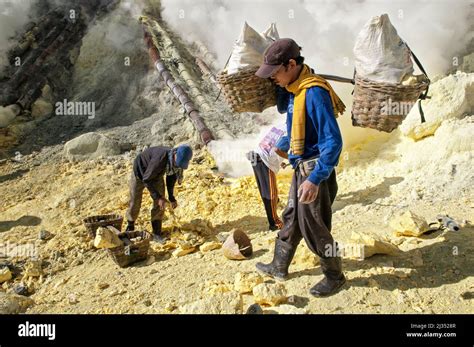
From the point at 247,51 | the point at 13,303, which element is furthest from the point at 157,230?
the point at 247,51

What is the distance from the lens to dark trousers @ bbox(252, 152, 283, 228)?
5.20 m

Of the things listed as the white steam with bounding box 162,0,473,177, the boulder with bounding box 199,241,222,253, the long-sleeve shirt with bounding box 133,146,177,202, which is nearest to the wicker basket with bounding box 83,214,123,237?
the long-sleeve shirt with bounding box 133,146,177,202

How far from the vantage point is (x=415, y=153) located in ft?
19.8

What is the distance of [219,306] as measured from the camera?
325 cm

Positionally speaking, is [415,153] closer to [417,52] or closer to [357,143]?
[357,143]

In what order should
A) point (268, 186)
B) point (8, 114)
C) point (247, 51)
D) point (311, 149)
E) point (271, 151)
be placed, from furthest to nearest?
point (8, 114), point (268, 186), point (271, 151), point (247, 51), point (311, 149)

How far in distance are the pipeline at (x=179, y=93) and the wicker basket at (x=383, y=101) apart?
495 cm

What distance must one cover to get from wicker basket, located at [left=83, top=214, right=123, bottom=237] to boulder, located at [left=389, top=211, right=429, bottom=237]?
3.42 m

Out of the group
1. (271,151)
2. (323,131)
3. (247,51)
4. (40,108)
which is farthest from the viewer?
(40,108)

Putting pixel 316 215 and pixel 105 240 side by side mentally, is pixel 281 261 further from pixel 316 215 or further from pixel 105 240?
pixel 105 240

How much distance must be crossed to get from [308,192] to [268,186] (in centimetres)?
222

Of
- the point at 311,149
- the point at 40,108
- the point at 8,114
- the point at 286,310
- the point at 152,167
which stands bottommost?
the point at 286,310

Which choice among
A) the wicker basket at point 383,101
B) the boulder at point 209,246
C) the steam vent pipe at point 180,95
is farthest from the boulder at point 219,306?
the steam vent pipe at point 180,95
